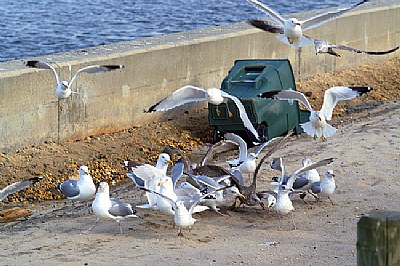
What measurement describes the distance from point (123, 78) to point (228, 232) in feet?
15.7

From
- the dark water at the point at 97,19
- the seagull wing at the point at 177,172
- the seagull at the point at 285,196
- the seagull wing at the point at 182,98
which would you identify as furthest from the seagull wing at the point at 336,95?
the dark water at the point at 97,19

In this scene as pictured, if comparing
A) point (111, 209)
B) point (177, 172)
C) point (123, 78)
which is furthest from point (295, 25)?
point (111, 209)

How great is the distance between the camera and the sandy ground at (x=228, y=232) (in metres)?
7.50

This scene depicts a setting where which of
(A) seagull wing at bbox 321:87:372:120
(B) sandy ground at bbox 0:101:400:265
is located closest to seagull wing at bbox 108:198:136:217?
(B) sandy ground at bbox 0:101:400:265

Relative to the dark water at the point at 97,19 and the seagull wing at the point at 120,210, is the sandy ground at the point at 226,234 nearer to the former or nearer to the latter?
the seagull wing at the point at 120,210

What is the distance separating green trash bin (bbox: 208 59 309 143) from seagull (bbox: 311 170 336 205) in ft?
10.4

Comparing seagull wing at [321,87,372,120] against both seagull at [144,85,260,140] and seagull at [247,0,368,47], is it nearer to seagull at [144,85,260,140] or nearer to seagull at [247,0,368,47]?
seagull at [247,0,368,47]

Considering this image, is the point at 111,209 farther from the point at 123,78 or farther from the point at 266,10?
the point at 123,78

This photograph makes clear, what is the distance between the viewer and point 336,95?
1030 centimetres

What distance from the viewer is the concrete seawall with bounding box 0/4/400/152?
11562 millimetres

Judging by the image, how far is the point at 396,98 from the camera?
1498cm

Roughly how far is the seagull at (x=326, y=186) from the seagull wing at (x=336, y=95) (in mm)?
1295

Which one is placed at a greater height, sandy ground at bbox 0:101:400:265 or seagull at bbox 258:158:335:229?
seagull at bbox 258:158:335:229

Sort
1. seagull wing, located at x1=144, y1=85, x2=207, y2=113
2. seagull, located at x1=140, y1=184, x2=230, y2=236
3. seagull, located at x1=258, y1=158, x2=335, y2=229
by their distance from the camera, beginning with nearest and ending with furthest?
seagull, located at x1=140, y1=184, x2=230, y2=236 → seagull, located at x1=258, y1=158, x2=335, y2=229 → seagull wing, located at x1=144, y1=85, x2=207, y2=113
